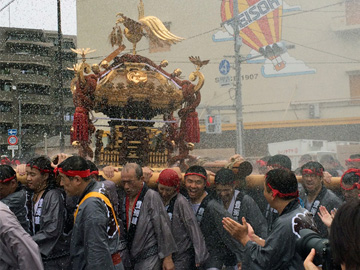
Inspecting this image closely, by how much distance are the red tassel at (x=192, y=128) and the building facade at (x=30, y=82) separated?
21.9 metres

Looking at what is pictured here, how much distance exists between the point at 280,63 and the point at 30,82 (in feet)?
52.3

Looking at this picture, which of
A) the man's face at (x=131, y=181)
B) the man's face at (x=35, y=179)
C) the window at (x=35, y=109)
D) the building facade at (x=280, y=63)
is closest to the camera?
the man's face at (x=35, y=179)

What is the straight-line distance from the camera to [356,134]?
55.4 feet

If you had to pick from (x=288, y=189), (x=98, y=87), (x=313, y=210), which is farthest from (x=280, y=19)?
(x=288, y=189)

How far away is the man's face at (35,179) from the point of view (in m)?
3.60

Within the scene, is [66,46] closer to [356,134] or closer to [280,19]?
[280,19]

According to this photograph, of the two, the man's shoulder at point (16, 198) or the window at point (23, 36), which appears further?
the window at point (23, 36)

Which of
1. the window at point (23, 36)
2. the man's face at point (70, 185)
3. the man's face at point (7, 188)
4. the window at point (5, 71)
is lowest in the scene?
the man's face at point (7, 188)

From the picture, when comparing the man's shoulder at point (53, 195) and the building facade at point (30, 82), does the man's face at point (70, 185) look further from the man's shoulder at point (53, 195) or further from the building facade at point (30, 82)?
the building facade at point (30, 82)

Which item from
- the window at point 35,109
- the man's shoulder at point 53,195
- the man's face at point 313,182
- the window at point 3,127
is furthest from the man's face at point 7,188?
the window at point 35,109

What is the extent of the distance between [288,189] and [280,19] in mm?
16367

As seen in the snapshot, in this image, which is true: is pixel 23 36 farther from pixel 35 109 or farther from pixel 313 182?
pixel 313 182

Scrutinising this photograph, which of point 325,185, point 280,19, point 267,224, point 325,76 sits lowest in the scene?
point 267,224

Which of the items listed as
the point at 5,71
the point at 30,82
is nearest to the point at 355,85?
the point at 30,82
